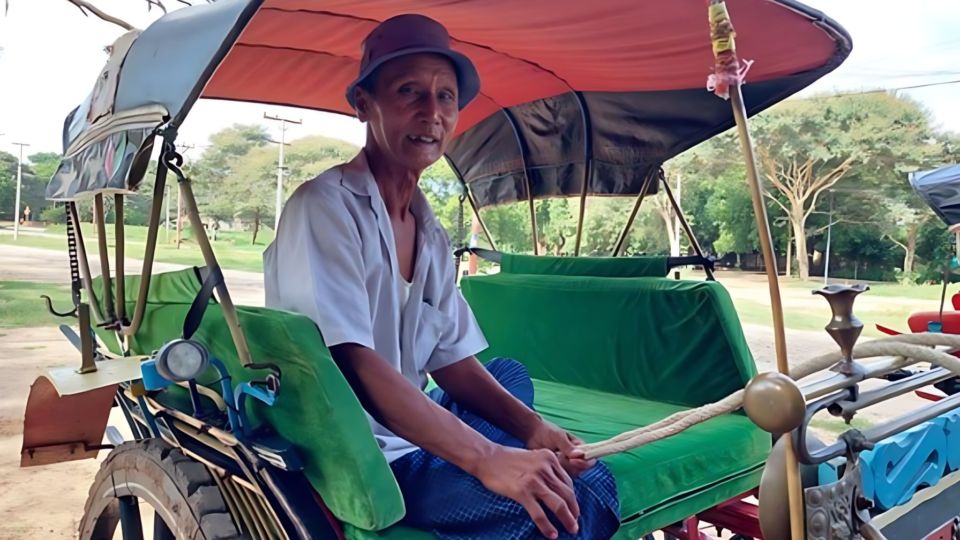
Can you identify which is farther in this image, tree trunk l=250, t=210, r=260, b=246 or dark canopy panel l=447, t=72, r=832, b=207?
tree trunk l=250, t=210, r=260, b=246

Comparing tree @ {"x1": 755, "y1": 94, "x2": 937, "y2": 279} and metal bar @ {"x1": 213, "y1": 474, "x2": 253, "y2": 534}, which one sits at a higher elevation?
tree @ {"x1": 755, "y1": 94, "x2": 937, "y2": 279}

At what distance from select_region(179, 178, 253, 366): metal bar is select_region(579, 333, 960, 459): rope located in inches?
27.4

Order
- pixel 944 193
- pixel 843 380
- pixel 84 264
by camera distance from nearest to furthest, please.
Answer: pixel 843 380
pixel 84 264
pixel 944 193

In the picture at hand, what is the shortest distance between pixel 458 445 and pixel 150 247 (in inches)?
31.6

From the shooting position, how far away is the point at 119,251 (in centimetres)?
171

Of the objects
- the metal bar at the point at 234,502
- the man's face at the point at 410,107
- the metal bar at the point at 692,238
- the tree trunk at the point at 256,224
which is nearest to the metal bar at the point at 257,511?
the metal bar at the point at 234,502

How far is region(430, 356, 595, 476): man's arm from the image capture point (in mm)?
1646

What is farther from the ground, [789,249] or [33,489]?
[789,249]

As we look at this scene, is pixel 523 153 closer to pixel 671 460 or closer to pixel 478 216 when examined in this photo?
pixel 478 216

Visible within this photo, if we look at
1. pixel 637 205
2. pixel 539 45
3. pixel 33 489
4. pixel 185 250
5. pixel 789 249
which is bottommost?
pixel 33 489

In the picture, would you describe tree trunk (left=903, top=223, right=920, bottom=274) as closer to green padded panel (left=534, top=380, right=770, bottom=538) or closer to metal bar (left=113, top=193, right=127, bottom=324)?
green padded panel (left=534, top=380, right=770, bottom=538)

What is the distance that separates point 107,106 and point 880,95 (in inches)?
794

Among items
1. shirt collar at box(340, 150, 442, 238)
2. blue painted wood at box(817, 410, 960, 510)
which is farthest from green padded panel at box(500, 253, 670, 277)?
shirt collar at box(340, 150, 442, 238)

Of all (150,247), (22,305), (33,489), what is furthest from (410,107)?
(22,305)
